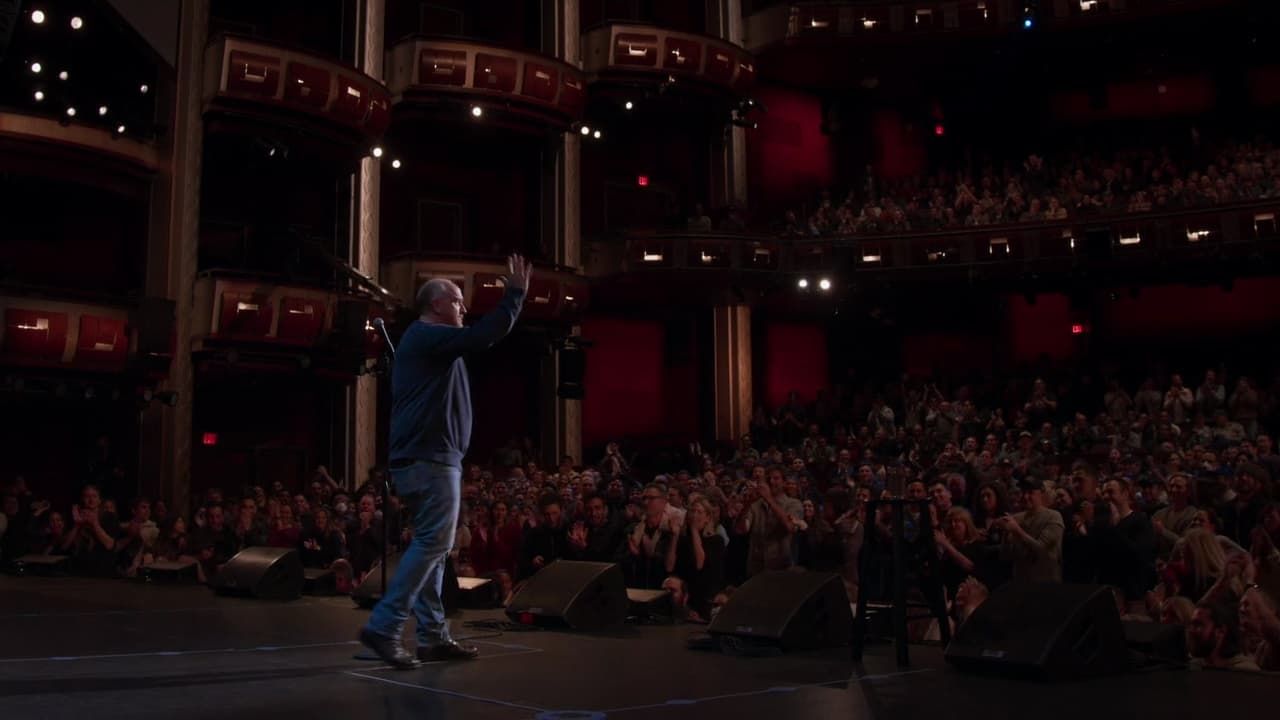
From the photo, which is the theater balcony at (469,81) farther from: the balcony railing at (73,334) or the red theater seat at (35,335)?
the red theater seat at (35,335)

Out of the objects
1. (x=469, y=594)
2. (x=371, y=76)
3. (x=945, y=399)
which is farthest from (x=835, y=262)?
(x=469, y=594)

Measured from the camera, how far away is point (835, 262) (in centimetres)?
2019

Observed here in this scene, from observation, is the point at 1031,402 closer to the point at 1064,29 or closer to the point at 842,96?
the point at 1064,29

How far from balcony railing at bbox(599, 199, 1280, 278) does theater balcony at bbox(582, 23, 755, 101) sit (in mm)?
2653

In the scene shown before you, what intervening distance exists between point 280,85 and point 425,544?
12554 mm

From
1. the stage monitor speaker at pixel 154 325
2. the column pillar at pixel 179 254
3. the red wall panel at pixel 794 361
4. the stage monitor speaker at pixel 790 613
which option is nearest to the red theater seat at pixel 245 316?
the column pillar at pixel 179 254

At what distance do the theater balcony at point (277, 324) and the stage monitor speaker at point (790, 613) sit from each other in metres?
10.3

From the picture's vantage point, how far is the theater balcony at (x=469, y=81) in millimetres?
18188

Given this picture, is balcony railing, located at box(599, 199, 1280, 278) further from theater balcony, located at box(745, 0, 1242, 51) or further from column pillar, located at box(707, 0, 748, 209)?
theater balcony, located at box(745, 0, 1242, 51)

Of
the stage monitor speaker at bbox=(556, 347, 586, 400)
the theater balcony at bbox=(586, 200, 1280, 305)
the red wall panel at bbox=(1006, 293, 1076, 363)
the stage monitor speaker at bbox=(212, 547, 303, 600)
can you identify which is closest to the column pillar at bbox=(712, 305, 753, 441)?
the theater balcony at bbox=(586, 200, 1280, 305)

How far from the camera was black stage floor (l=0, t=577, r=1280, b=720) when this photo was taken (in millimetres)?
3602

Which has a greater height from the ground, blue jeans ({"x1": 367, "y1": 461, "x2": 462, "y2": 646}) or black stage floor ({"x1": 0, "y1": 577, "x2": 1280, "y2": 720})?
blue jeans ({"x1": 367, "y1": 461, "x2": 462, "y2": 646})

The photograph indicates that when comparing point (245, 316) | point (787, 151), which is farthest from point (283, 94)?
point (787, 151)

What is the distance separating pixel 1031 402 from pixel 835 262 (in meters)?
4.35
